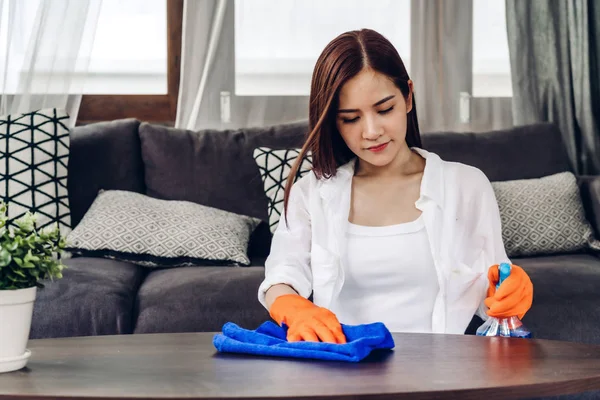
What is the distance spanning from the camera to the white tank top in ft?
5.48

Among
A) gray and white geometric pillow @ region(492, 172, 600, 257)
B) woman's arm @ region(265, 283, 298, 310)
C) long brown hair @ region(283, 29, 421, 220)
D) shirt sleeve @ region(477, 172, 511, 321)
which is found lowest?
gray and white geometric pillow @ region(492, 172, 600, 257)

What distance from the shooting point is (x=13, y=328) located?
3.73 feet

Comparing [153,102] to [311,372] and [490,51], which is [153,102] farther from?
[311,372]

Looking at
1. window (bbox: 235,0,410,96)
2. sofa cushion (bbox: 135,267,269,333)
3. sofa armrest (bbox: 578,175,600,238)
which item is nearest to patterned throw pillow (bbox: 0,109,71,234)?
sofa cushion (bbox: 135,267,269,333)

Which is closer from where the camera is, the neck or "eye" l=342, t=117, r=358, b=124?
"eye" l=342, t=117, r=358, b=124

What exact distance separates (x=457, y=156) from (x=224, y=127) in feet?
3.02

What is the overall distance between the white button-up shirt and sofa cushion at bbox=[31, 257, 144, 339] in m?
0.56

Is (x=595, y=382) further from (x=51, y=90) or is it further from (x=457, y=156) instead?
(x=51, y=90)

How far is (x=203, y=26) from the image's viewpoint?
3.25m

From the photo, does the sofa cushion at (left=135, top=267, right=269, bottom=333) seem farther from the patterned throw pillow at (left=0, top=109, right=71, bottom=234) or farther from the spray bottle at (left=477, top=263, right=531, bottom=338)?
the spray bottle at (left=477, top=263, right=531, bottom=338)

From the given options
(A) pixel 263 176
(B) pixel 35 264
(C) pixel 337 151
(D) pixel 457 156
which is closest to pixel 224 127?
(A) pixel 263 176

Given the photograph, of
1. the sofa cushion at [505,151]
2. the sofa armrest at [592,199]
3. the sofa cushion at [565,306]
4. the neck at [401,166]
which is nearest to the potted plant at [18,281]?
the neck at [401,166]

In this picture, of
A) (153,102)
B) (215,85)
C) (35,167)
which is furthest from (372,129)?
A: (153,102)

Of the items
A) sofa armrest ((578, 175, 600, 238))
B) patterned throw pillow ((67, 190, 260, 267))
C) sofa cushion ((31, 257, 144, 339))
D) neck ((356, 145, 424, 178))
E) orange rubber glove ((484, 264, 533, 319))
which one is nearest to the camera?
orange rubber glove ((484, 264, 533, 319))
